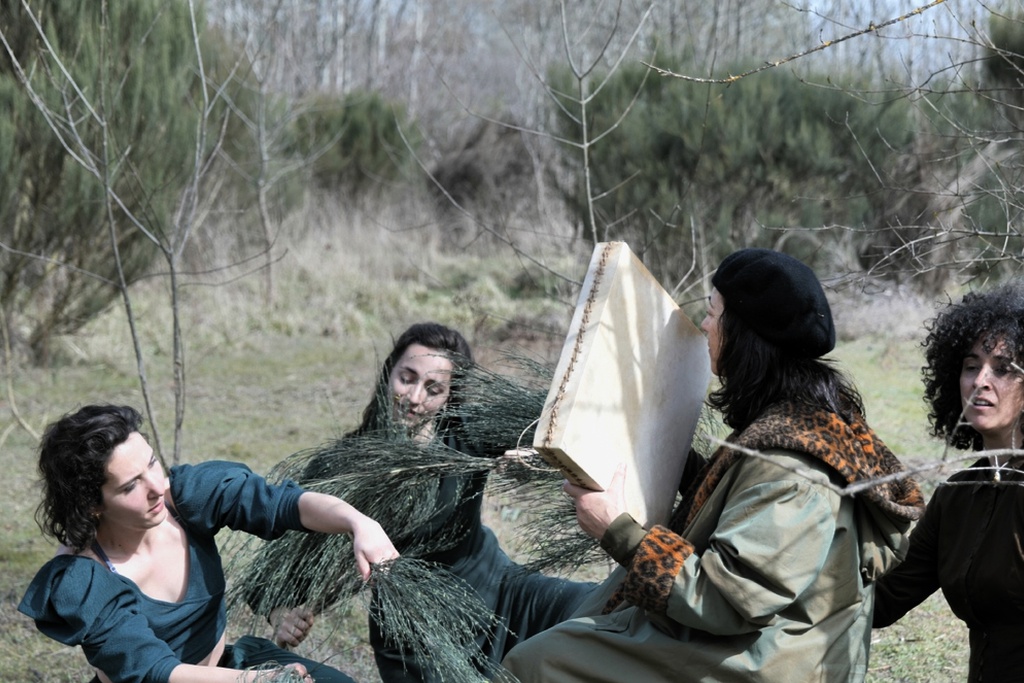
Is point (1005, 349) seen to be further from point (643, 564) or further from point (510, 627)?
point (510, 627)

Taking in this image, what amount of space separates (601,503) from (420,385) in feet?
3.56

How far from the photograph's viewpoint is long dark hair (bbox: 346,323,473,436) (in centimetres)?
293

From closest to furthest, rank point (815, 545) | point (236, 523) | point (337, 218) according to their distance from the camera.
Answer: point (815, 545) → point (236, 523) → point (337, 218)

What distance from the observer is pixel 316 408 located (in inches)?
308

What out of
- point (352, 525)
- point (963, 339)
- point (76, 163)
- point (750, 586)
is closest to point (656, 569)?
point (750, 586)

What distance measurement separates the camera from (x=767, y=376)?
1983mm

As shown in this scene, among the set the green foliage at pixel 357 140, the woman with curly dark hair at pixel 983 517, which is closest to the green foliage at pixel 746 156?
the green foliage at pixel 357 140

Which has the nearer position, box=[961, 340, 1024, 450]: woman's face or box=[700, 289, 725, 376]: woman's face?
box=[700, 289, 725, 376]: woman's face

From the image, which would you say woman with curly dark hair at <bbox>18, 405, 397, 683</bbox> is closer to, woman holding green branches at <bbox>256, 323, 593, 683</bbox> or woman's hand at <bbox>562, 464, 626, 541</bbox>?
woman holding green branches at <bbox>256, 323, 593, 683</bbox>

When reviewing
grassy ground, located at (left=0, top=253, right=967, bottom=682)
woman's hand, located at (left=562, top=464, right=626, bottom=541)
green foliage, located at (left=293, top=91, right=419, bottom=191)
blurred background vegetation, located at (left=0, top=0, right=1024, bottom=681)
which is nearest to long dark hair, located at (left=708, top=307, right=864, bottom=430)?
woman's hand, located at (left=562, top=464, right=626, bottom=541)

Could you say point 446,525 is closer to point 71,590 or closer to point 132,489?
point 132,489

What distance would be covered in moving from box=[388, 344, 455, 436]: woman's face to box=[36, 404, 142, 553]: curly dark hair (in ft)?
2.84

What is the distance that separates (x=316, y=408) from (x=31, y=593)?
5.65 metres

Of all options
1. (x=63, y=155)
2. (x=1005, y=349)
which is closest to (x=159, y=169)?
(x=63, y=155)
